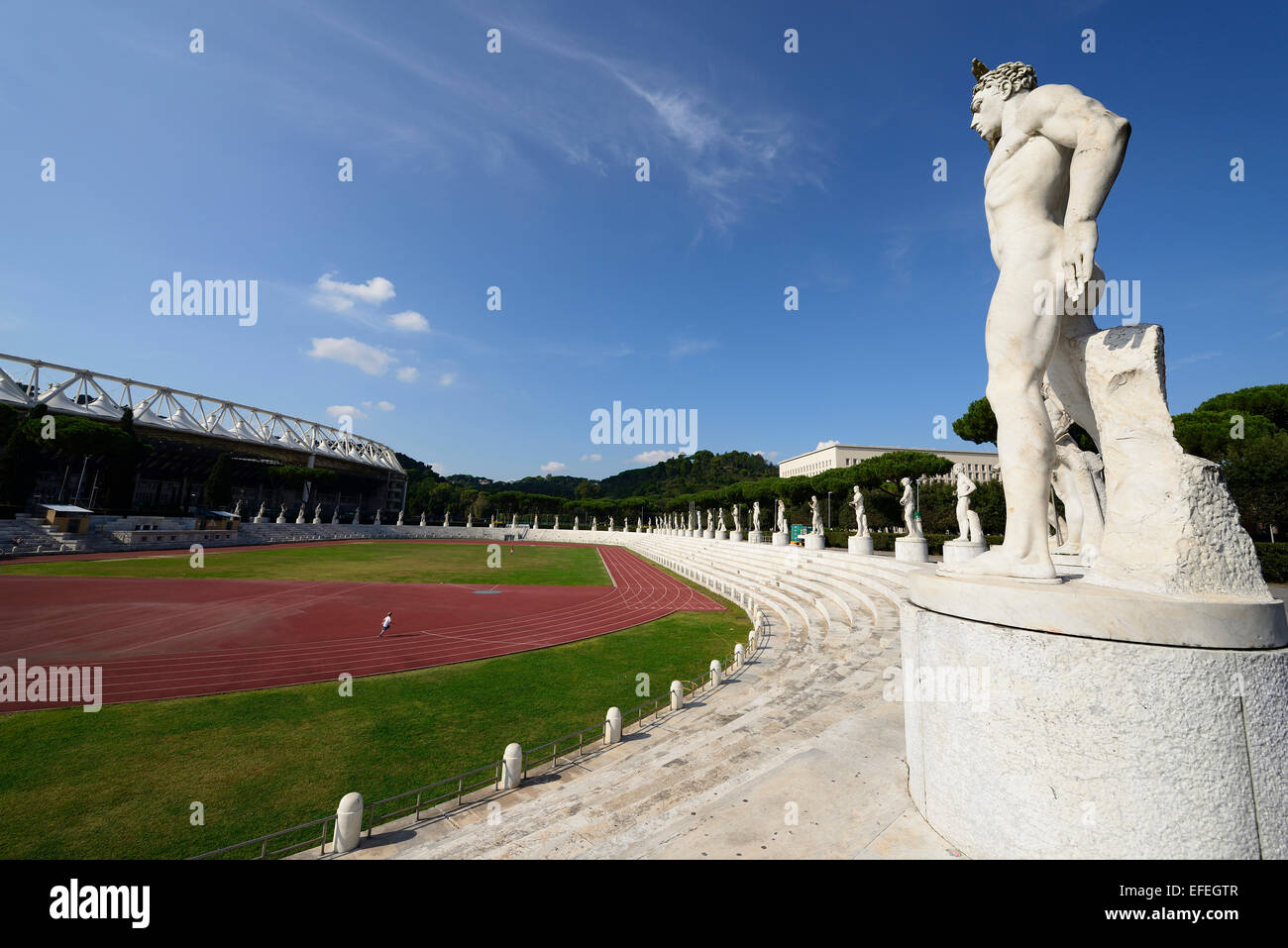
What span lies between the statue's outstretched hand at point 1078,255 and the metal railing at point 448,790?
269 inches

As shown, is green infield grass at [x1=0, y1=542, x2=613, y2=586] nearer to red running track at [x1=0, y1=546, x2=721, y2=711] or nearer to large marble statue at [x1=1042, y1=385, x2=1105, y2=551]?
red running track at [x1=0, y1=546, x2=721, y2=711]

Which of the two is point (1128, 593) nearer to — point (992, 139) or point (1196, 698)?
point (1196, 698)

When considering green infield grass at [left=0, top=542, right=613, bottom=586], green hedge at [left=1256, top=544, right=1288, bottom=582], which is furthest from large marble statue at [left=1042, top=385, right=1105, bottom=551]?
green infield grass at [left=0, top=542, right=613, bottom=586]

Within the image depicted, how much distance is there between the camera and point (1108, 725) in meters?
2.75

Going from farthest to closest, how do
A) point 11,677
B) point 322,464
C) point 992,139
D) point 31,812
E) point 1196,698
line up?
1. point 322,464
2. point 11,677
3. point 31,812
4. point 992,139
5. point 1196,698

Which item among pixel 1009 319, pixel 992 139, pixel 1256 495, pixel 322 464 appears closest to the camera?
pixel 1009 319

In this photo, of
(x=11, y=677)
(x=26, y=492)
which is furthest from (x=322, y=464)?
(x=11, y=677)

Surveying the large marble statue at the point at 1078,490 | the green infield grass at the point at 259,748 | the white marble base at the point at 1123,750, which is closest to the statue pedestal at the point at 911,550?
the green infield grass at the point at 259,748

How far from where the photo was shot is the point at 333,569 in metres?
33.2

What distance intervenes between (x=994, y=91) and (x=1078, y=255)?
6.82ft

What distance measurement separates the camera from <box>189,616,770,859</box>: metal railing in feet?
16.3

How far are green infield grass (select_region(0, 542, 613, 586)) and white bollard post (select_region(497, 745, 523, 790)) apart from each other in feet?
74.2

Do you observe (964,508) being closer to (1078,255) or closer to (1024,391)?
(1024,391)
